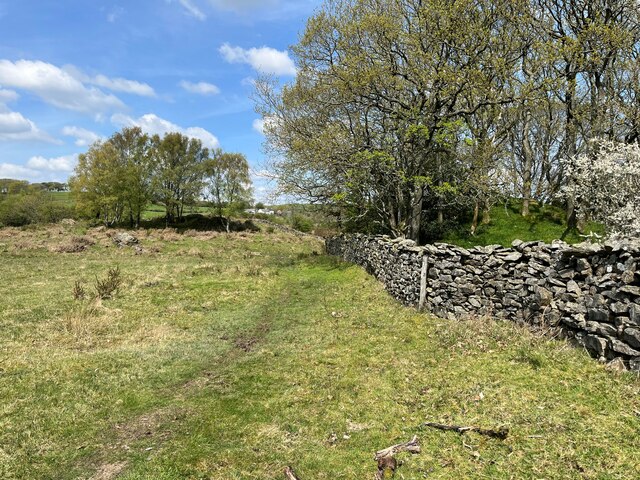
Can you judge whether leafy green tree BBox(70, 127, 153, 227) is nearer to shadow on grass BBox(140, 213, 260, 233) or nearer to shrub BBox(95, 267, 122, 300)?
shadow on grass BBox(140, 213, 260, 233)

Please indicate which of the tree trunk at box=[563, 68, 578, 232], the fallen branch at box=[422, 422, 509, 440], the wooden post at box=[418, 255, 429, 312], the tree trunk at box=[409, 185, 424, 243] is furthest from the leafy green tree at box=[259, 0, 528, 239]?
the fallen branch at box=[422, 422, 509, 440]

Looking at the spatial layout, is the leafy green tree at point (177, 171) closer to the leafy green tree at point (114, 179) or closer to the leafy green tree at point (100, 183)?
the leafy green tree at point (114, 179)

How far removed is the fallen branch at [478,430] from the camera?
6.04m

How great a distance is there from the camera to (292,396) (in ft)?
27.9

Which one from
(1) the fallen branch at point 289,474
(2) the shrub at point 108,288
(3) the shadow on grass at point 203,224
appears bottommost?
(1) the fallen branch at point 289,474

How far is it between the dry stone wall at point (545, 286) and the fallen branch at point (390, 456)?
455 centimetres

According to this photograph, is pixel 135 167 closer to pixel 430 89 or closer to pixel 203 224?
pixel 203 224

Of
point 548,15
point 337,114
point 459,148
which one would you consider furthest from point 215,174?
point 548,15

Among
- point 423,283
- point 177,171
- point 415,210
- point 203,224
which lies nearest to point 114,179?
point 177,171

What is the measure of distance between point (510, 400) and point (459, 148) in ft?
73.6

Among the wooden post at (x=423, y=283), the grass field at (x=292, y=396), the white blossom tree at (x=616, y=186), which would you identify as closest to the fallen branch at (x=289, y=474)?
the grass field at (x=292, y=396)

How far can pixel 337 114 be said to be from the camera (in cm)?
2638

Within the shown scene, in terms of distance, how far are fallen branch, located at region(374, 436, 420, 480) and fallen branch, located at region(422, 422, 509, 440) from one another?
53cm

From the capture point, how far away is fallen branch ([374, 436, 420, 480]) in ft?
18.5
